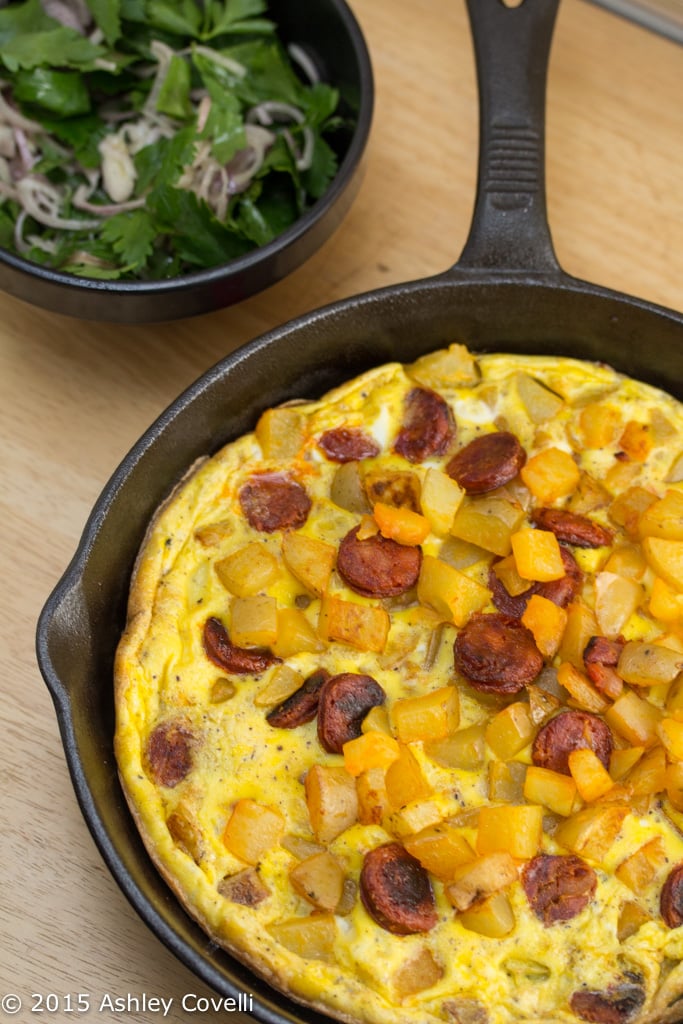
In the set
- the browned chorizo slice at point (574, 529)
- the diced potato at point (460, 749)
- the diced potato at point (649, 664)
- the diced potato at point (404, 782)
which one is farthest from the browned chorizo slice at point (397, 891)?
the browned chorizo slice at point (574, 529)

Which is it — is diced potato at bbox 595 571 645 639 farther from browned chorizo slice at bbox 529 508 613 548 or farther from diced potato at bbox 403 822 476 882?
diced potato at bbox 403 822 476 882

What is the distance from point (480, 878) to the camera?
8.07 feet

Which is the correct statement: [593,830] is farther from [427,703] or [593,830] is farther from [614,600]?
[614,600]

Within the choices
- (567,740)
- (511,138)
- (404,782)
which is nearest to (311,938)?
(404,782)

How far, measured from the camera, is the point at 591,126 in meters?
4.10

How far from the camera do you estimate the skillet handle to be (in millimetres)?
3090

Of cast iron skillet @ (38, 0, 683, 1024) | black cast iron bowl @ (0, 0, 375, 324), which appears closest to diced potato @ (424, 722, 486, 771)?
cast iron skillet @ (38, 0, 683, 1024)

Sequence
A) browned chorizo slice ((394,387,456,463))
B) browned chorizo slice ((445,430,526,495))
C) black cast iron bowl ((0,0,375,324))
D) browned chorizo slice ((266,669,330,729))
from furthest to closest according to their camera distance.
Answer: black cast iron bowl ((0,0,375,324))
browned chorizo slice ((394,387,456,463))
browned chorizo slice ((445,430,526,495))
browned chorizo slice ((266,669,330,729))

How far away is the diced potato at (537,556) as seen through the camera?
108 inches

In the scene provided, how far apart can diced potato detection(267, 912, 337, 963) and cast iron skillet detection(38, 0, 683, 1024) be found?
46 cm

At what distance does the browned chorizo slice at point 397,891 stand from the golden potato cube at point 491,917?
9cm

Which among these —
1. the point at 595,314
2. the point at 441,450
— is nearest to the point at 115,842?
the point at 441,450

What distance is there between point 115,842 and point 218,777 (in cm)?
31

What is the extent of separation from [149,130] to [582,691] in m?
2.46
